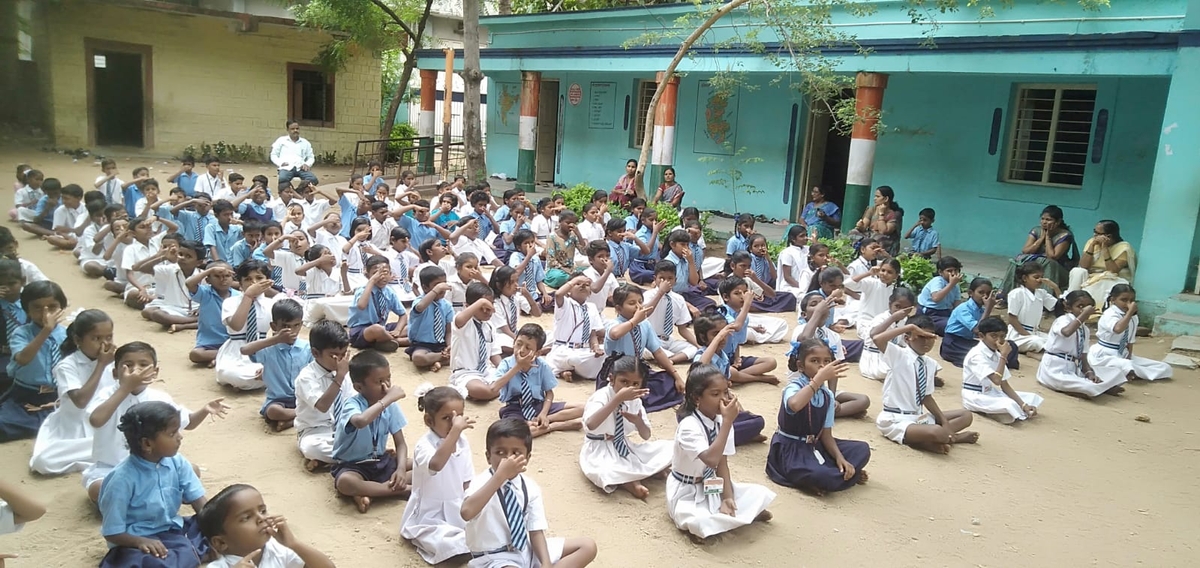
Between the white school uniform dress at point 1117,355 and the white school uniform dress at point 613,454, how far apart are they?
12.6ft

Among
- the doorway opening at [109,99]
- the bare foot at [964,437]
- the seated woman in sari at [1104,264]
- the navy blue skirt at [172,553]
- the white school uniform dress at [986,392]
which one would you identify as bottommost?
the bare foot at [964,437]

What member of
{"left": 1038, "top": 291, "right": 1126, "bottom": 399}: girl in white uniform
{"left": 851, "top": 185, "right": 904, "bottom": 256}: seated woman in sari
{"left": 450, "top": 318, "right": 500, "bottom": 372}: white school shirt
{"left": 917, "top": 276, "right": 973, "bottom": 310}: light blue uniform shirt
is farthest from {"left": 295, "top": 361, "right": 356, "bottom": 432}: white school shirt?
{"left": 851, "top": 185, "right": 904, "bottom": 256}: seated woman in sari

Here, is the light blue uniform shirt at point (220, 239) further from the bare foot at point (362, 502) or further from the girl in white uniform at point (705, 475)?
the girl in white uniform at point (705, 475)

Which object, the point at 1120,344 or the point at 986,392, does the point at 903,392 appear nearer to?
the point at 986,392

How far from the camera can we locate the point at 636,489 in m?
4.03

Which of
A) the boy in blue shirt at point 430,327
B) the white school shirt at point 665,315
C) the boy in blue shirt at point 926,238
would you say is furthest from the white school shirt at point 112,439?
the boy in blue shirt at point 926,238

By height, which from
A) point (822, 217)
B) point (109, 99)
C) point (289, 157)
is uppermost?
point (109, 99)

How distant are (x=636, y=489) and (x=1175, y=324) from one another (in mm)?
5904

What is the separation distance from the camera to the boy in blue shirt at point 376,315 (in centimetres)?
599

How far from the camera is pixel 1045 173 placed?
9688mm

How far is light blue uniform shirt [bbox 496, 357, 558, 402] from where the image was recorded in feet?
15.4

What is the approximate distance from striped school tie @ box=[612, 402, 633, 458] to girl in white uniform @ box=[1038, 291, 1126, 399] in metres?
3.74

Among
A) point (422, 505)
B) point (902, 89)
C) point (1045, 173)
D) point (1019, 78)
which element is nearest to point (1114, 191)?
point (1045, 173)

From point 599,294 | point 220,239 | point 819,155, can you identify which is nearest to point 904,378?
point 599,294
